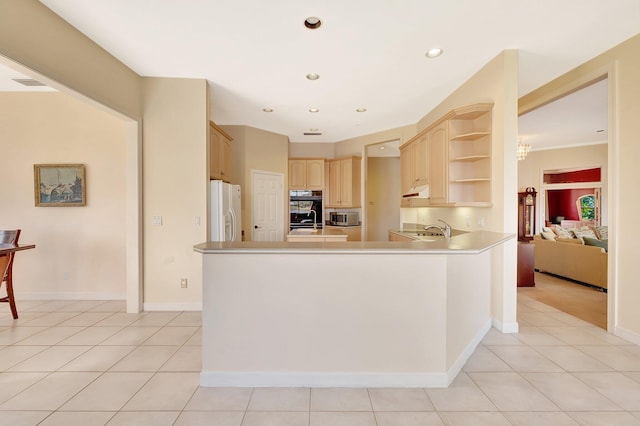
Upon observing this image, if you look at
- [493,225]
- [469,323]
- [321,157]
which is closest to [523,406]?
[469,323]

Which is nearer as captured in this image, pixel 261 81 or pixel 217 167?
pixel 261 81

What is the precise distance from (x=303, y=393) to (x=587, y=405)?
178 centimetres

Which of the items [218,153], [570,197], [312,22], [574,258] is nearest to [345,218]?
[218,153]

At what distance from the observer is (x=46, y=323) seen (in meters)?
2.98

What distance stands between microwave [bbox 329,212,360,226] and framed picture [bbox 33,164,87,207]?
14.1 feet

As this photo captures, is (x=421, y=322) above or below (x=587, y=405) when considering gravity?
above

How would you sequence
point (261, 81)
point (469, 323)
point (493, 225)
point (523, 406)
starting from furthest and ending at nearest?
point (261, 81) < point (493, 225) < point (469, 323) < point (523, 406)

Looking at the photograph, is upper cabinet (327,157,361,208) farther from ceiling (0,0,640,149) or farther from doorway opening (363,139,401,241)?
ceiling (0,0,640,149)

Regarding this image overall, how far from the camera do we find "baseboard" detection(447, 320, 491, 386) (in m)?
1.94

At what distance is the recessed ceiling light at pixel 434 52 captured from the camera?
2.67 metres

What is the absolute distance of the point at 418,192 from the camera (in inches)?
162

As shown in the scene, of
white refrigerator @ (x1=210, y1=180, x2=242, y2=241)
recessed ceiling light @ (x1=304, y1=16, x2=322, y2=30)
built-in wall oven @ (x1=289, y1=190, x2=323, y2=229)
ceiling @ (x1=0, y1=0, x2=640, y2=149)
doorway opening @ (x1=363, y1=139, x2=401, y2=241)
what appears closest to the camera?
ceiling @ (x1=0, y1=0, x2=640, y2=149)

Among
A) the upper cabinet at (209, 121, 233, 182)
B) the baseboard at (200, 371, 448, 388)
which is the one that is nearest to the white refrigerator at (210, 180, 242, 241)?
the upper cabinet at (209, 121, 233, 182)

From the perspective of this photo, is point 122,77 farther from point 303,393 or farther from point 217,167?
point 303,393
